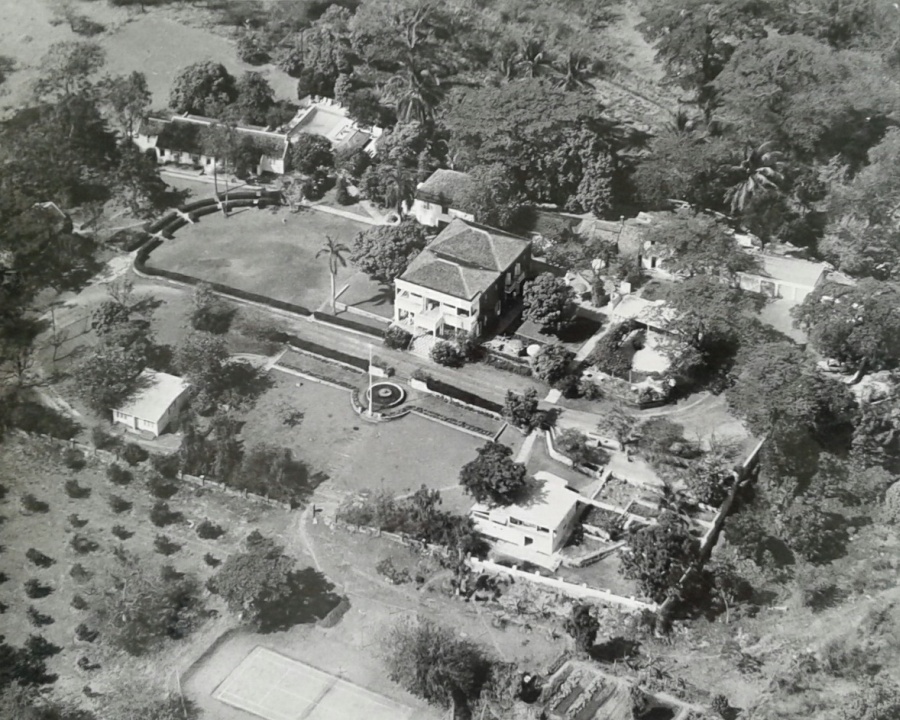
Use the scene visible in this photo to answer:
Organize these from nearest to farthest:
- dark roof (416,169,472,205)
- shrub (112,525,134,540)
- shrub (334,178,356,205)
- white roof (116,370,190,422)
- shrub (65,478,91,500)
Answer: shrub (112,525,134,540)
shrub (65,478,91,500)
white roof (116,370,190,422)
dark roof (416,169,472,205)
shrub (334,178,356,205)

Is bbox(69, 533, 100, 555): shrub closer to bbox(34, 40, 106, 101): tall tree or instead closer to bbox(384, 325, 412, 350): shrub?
bbox(384, 325, 412, 350): shrub

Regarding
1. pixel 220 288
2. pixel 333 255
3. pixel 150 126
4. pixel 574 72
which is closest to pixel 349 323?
pixel 333 255

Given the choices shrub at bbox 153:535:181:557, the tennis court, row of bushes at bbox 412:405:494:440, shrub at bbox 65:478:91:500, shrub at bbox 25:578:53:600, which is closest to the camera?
the tennis court

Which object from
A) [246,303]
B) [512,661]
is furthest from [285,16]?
[512,661]

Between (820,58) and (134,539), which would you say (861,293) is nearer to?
(820,58)

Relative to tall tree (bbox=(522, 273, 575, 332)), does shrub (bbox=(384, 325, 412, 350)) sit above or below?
below

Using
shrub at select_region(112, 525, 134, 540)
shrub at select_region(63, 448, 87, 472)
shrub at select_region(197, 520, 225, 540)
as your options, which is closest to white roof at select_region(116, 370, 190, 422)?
shrub at select_region(63, 448, 87, 472)
